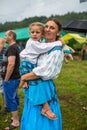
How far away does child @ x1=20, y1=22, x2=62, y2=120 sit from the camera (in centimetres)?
352

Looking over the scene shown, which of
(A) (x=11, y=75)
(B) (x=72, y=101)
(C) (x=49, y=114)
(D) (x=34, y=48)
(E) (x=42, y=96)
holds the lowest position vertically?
(B) (x=72, y=101)

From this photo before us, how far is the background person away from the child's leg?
6.86 ft

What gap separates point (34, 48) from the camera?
355 cm

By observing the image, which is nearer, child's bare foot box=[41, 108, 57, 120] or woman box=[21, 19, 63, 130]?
child's bare foot box=[41, 108, 57, 120]

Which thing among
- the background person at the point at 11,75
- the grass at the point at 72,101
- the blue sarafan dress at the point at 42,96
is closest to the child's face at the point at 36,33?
the blue sarafan dress at the point at 42,96

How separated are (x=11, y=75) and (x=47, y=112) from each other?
2279mm

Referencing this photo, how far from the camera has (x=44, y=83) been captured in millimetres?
3592

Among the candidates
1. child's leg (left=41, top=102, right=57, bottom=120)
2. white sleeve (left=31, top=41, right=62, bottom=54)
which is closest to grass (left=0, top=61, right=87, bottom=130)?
child's leg (left=41, top=102, right=57, bottom=120)

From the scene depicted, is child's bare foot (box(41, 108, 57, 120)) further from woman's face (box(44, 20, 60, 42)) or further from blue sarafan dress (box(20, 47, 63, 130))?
woman's face (box(44, 20, 60, 42))

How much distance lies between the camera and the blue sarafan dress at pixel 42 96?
349 cm

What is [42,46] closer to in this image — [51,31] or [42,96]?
[51,31]

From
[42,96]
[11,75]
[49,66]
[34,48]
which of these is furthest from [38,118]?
[11,75]

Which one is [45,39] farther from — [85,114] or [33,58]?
[85,114]

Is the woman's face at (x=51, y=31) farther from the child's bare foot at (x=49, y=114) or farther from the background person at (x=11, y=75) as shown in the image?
the background person at (x=11, y=75)
